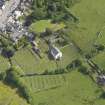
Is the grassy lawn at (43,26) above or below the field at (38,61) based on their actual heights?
above

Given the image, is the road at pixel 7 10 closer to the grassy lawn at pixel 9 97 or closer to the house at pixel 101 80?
the grassy lawn at pixel 9 97

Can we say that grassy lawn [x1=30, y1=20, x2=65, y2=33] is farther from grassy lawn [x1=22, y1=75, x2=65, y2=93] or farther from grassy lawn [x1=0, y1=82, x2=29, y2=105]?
grassy lawn [x1=0, y1=82, x2=29, y2=105]

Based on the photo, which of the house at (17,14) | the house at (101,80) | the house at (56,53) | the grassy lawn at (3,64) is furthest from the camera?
the house at (17,14)

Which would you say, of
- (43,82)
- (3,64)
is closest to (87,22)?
(43,82)

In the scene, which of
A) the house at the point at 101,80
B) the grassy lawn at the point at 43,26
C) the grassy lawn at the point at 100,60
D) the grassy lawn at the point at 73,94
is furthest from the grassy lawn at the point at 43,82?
the grassy lawn at the point at 43,26

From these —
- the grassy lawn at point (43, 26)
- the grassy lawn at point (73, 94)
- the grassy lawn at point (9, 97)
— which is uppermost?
the grassy lawn at point (43, 26)

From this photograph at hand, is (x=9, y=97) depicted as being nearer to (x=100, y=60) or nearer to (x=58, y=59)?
(x=58, y=59)

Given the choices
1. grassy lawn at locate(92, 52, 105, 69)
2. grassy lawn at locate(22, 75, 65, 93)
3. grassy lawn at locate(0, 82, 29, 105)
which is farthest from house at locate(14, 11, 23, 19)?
grassy lawn at locate(92, 52, 105, 69)
